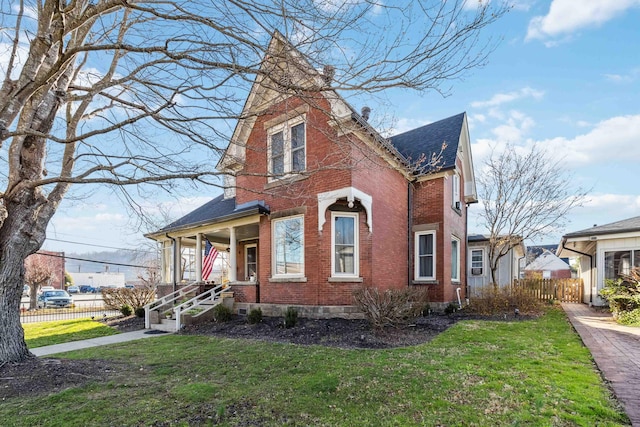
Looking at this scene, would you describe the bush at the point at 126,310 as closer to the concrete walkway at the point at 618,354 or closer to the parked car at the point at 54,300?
the concrete walkway at the point at 618,354

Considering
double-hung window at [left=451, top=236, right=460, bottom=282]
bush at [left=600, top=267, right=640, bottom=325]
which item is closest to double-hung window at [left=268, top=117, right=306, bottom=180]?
double-hung window at [left=451, top=236, right=460, bottom=282]

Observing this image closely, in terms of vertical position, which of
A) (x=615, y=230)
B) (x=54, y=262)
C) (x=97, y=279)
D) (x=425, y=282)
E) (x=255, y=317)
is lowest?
(x=97, y=279)

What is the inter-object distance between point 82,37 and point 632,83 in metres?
16.9

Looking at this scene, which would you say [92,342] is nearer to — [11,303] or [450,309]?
[11,303]

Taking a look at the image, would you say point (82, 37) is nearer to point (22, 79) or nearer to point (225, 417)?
point (22, 79)

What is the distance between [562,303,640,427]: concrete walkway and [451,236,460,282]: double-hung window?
477 cm

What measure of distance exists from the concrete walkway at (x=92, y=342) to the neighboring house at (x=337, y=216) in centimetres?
334

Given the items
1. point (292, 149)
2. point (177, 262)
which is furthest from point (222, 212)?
point (292, 149)

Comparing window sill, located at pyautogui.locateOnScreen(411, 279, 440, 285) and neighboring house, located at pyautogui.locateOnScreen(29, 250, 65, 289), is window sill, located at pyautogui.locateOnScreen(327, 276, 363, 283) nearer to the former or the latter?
window sill, located at pyautogui.locateOnScreen(411, 279, 440, 285)

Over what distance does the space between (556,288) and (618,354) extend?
14.9 m

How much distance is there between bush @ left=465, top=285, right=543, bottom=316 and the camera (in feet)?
43.4

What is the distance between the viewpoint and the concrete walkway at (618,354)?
175 inches

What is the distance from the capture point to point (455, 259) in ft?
52.3

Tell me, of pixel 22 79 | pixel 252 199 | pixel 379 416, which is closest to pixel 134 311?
pixel 252 199
